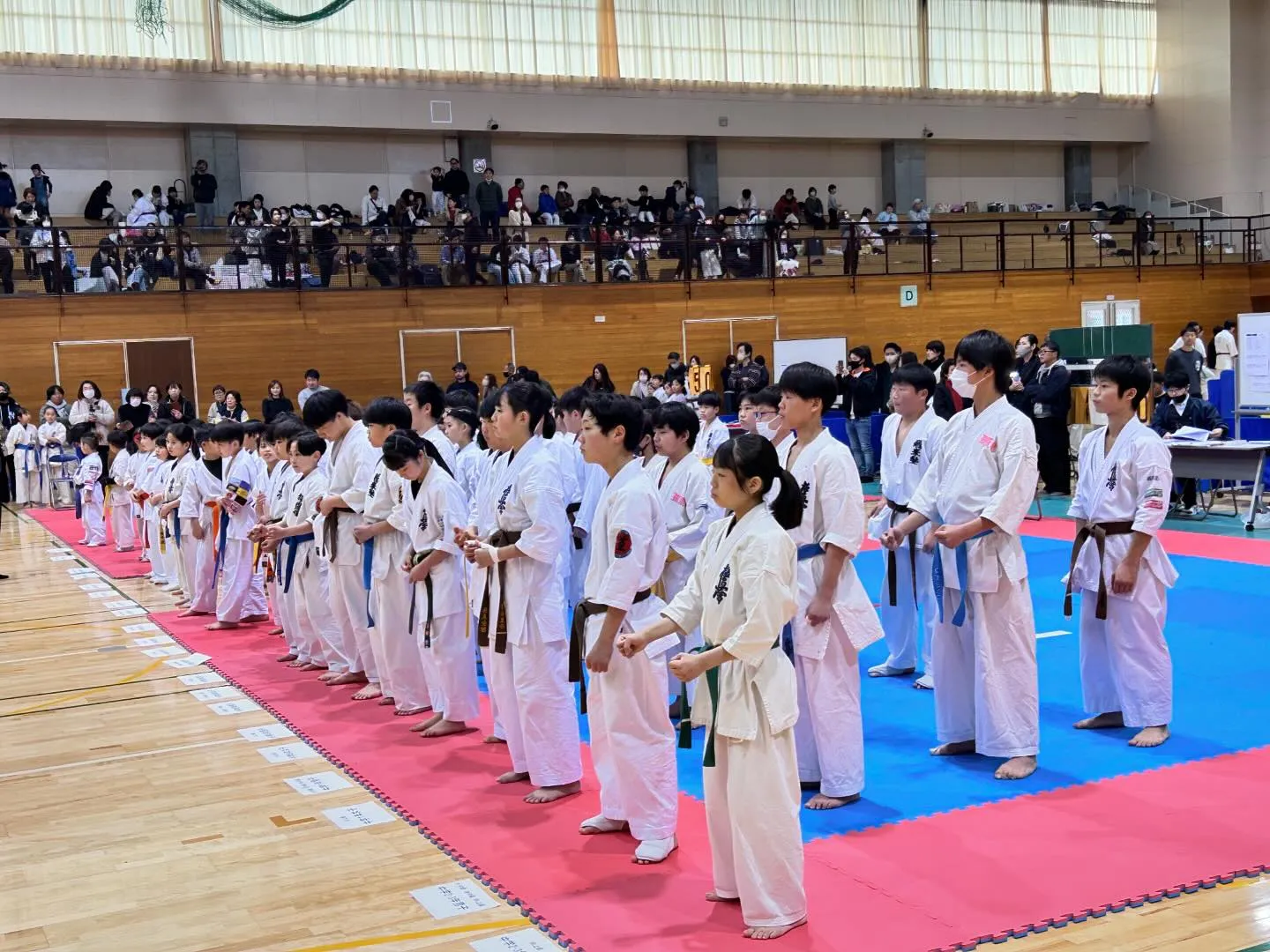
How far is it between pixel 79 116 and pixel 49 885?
1938 cm

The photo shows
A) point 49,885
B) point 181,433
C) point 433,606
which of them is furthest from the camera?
point 181,433

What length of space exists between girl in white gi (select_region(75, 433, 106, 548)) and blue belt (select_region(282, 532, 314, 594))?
7600 millimetres

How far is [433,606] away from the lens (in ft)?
19.6

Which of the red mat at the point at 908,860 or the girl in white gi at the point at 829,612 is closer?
the red mat at the point at 908,860

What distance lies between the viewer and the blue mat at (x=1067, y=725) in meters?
4.84

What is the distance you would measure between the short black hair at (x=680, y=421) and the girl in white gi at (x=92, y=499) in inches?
420

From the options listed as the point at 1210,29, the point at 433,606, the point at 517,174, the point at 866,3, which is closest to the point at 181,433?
the point at 433,606

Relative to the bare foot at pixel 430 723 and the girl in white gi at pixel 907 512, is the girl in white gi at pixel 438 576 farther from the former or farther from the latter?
the girl in white gi at pixel 907 512

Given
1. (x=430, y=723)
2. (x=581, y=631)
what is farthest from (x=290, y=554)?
(x=581, y=631)

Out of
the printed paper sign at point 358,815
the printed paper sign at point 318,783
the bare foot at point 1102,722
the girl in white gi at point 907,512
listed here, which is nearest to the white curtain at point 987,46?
the girl in white gi at point 907,512

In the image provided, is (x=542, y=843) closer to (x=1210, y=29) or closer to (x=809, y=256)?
(x=809, y=256)

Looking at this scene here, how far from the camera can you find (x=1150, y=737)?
5.34 metres

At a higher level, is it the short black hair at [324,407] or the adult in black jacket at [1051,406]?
the short black hair at [324,407]

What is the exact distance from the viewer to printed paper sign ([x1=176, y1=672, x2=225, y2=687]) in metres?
7.59
